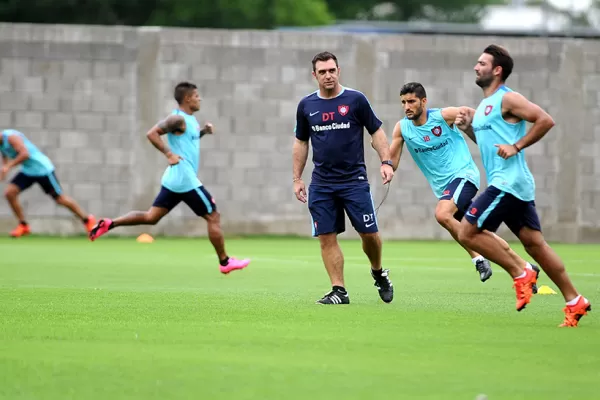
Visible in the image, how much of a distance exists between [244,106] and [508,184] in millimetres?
14531

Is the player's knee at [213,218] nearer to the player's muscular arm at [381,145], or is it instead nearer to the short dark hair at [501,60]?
the player's muscular arm at [381,145]

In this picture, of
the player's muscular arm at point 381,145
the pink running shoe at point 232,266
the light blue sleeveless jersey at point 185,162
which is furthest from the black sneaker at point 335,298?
the light blue sleeveless jersey at point 185,162

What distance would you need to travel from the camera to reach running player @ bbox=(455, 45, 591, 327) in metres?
8.71

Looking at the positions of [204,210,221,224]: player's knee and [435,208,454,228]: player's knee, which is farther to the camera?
[204,210,221,224]: player's knee

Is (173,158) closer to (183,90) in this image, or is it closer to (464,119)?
(183,90)

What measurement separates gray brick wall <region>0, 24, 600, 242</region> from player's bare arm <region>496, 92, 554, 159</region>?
14178 millimetres

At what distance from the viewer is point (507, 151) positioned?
8742 mm

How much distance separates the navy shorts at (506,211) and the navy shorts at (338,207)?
1.78m

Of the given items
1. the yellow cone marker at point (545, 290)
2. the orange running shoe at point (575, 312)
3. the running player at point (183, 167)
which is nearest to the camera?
the orange running shoe at point (575, 312)

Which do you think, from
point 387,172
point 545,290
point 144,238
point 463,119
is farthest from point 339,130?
point 144,238

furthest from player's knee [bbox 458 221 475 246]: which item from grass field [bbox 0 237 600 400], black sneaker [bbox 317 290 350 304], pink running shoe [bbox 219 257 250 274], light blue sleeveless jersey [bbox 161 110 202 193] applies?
light blue sleeveless jersey [bbox 161 110 202 193]

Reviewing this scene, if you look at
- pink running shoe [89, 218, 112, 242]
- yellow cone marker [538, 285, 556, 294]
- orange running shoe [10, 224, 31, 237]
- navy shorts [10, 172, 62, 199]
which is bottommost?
orange running shoe [10, 224, 31, 237]

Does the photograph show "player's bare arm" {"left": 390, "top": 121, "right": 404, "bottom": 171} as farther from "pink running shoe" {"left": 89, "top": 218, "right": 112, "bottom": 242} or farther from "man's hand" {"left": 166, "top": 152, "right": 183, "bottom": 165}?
"pink running shoe" {"left": 89, "top": 218, "right": 112, "bottom": 242}

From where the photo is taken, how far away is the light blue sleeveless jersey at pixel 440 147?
12.5 meters
